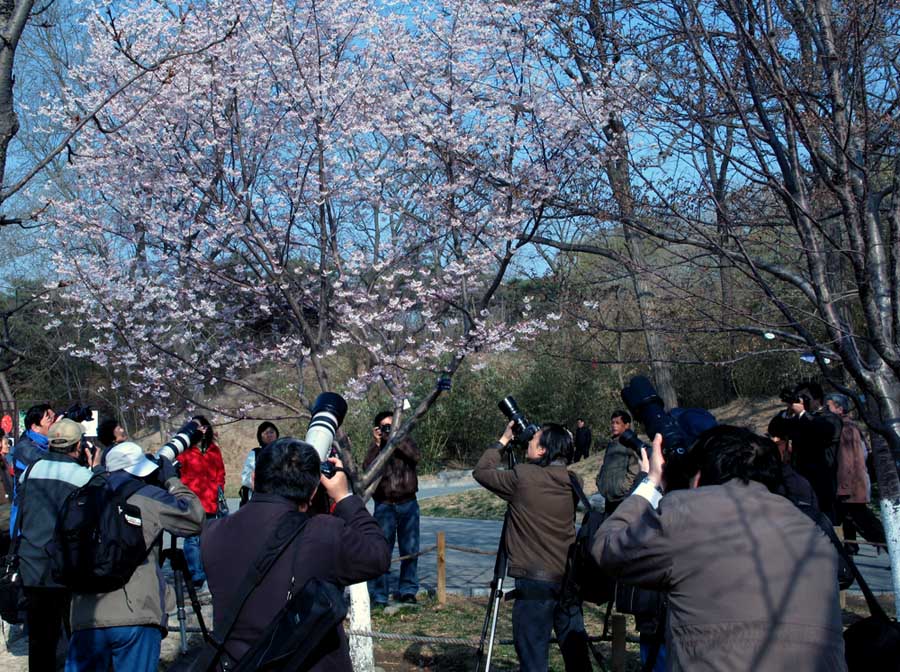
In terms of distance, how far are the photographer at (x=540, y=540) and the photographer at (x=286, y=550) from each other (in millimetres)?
2211

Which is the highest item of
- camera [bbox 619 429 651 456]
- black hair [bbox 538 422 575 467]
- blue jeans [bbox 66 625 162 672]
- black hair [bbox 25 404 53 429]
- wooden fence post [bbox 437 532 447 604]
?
black hair [bbox 25 404 53 429]

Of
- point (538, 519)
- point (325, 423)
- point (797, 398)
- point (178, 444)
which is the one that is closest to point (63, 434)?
A: point (178, 444)

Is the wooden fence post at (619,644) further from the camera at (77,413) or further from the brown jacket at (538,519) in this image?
the camera at (77,413)

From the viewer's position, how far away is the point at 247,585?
9.86ft

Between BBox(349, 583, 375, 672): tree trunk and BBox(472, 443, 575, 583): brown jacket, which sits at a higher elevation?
BBox(472, 443, 575, 583): brown jacket

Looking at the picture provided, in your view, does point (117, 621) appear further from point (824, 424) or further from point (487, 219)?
point (824, 424)

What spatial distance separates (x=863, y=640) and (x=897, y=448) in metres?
1.66

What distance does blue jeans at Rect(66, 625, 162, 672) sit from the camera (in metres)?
4.32

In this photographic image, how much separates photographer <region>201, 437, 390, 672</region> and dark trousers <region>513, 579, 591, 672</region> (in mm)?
2206

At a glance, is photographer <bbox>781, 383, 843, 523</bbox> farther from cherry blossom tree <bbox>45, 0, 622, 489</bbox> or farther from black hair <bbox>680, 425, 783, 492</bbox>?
black hair <bbox>680, 425, 783, 492</bbox>

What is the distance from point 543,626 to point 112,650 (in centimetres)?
235

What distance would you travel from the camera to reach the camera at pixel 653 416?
3.28 m

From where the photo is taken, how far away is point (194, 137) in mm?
7977

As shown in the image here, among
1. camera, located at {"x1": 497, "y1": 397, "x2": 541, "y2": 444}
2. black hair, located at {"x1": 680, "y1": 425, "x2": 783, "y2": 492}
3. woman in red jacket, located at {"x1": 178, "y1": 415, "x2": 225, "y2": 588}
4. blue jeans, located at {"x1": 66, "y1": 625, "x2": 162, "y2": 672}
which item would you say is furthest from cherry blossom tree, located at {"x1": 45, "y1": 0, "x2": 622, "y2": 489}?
black hair, located at {"x1": 680, "y1": 425, "x2": 783, "y2": 492}
